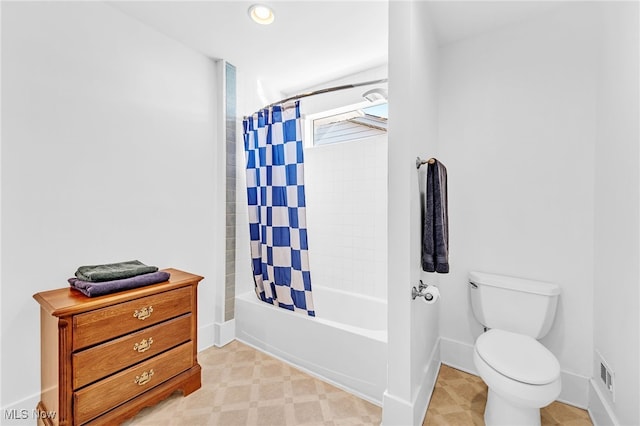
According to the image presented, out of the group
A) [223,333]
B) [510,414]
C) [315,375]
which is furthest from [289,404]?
[510,414]

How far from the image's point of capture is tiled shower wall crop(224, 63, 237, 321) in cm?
236

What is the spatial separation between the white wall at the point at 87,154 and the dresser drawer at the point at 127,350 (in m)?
0.44

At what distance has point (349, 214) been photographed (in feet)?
8.30

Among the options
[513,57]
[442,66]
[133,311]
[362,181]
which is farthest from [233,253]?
[513,57]

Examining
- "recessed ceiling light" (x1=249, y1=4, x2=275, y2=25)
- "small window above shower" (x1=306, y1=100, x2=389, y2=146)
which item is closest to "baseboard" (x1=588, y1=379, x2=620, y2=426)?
"small window above shower" (x1=306, y1=100, x2=389, y2=146)

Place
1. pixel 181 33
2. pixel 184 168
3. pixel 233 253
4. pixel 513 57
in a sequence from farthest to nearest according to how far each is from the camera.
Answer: pixel 233 253
pixel 184 168
pixel 181 33
pixel 513 57

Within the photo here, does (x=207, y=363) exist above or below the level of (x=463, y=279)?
below

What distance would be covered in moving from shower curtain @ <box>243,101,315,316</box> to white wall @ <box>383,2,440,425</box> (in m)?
0.77

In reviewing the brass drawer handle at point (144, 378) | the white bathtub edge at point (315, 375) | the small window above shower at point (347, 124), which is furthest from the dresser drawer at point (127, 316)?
the small window above shower at point (347, 124)

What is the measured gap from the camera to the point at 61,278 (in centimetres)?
154

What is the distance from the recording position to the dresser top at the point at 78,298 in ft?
4.02

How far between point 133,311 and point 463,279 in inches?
84.3

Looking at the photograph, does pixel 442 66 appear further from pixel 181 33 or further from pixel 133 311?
pixel 133 311

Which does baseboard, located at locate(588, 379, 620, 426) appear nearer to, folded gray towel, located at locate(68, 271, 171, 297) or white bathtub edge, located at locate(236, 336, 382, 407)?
white bathtub edge, located at locate(236, 336, 382, 407)
